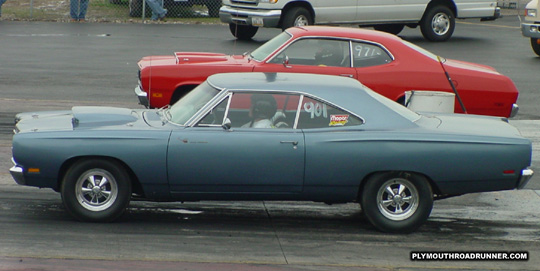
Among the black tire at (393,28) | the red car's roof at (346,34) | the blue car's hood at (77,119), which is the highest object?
the red car's roof at (346,34)

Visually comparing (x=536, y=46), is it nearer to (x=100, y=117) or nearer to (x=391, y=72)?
(x=391, y=72)

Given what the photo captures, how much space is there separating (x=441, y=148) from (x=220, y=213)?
204cm

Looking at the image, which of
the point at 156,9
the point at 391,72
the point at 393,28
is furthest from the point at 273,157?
the point at 156,9

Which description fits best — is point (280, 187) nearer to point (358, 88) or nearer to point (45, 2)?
point (358, 88)

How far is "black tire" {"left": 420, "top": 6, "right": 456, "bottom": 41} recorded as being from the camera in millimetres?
20500

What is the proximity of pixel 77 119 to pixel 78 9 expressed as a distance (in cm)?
1651

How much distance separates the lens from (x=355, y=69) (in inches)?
404

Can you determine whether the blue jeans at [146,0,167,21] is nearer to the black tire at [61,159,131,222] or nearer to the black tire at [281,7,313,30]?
the black tire at [281,7,313,30]

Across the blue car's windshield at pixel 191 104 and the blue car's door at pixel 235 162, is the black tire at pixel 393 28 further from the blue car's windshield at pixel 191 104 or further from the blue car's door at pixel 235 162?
the blue car's door at pixel 235 162

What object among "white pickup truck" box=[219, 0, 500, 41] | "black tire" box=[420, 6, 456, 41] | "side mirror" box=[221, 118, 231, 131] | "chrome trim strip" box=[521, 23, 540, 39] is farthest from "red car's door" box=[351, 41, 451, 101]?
"black tire" box=[420, 6, 456, 41]

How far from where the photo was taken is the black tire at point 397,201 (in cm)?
666

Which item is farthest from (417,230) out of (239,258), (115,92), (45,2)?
(45,2)

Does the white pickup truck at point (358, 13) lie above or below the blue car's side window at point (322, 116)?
below

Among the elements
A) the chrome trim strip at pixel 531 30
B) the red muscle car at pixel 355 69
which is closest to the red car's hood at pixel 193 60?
the red muscle car at pixel 355 69
